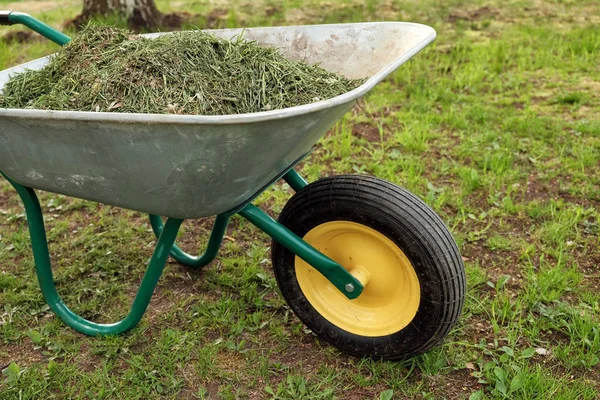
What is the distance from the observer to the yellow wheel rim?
1926 millimetres

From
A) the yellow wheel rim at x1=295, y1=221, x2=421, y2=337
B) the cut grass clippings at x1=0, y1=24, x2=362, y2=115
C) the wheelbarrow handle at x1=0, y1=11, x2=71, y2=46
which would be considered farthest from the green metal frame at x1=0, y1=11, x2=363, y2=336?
the cut grass clippings at x1=0, y1=24, x2=362, y2=115

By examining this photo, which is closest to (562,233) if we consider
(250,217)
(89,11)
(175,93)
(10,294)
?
(250,217)

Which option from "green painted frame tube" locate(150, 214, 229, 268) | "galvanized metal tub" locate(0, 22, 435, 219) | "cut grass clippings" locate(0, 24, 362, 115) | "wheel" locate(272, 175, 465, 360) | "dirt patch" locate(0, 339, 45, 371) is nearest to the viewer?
"galvanized metal tub" locate(0, 22, 435, 219)

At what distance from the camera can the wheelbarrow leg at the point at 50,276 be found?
1.95 m

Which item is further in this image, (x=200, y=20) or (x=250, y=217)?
(x=200, y=20)

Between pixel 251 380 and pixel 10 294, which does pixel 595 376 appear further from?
pixel 10 294

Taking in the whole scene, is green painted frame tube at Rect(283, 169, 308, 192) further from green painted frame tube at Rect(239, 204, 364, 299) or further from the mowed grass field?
the mowed grass field

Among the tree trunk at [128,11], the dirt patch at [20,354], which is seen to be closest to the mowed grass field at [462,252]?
the dirt patch at [20,354]

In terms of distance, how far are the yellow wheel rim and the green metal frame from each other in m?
0.11

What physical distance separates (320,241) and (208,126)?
78cm

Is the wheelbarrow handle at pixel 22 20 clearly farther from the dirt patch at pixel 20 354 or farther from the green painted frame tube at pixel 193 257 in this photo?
the dirt patch at pixel 20 354

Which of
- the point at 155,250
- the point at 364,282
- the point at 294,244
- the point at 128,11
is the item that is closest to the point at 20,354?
the point at 155,250

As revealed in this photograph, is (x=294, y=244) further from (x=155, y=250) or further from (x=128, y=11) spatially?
(x=128, y=11)

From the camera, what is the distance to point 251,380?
201 cm
